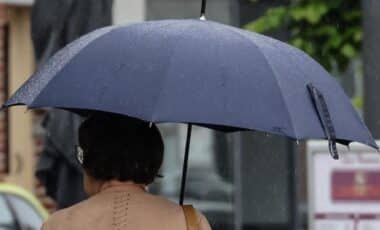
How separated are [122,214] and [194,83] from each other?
40cm

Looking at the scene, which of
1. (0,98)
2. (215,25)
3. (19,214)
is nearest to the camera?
(215,25)

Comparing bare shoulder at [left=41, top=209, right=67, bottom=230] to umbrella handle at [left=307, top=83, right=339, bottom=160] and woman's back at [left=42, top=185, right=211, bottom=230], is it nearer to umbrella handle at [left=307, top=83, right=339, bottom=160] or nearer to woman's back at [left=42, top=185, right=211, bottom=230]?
woman's back at [left=42, top=185, right=211, bottom=230]

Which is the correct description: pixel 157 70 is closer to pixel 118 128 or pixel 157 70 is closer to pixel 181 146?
pixel 118 128

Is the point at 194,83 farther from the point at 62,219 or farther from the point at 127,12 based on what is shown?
the point at 127,12

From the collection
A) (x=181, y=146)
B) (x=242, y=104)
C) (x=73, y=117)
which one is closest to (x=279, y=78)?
(x=242, y=104)

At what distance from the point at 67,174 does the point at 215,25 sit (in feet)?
9.55

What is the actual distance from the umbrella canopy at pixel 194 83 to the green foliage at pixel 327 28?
510 cm

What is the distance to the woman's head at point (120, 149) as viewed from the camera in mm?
3754

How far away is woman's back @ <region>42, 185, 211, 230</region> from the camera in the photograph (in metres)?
3.67

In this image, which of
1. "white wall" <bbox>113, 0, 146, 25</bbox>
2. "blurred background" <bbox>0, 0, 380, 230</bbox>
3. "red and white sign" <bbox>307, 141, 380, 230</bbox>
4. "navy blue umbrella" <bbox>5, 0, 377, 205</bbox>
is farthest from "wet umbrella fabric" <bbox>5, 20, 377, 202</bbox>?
"white wall" <bbox>113, 0, 146, 25</bbox>

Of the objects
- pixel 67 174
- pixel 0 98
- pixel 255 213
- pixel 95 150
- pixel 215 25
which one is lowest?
pixel 255 213

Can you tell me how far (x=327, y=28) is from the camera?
919 cm

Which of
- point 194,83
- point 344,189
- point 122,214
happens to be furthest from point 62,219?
point 344,189

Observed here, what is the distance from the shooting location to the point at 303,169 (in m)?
16.2
